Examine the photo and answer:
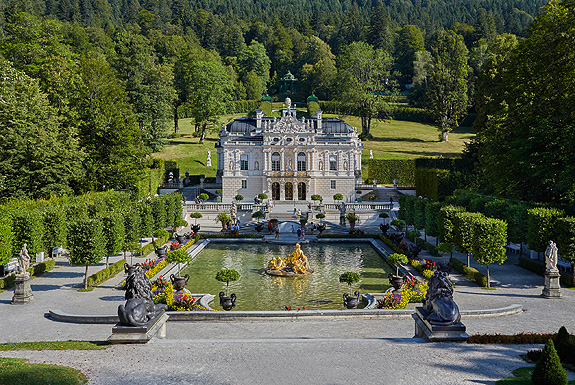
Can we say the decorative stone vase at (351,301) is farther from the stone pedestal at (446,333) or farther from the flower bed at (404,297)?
the stone pedestal at (446,333)

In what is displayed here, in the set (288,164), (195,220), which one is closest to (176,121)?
(288,164)

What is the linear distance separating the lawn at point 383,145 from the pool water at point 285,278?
39402mm

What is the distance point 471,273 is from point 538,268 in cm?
413

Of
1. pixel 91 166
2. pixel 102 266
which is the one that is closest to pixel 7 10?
pixel 91 166

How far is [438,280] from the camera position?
15.9m

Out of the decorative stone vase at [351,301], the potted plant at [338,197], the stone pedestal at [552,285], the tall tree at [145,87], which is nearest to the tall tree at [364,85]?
the potted plant at [338,197]

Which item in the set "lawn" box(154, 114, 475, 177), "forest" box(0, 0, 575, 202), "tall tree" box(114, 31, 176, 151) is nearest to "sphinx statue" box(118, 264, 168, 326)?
"forest" box(0, 0, 575, 202)

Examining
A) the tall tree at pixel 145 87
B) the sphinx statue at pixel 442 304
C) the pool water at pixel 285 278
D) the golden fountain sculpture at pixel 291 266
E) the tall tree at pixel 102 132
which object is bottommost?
the pool water at pixel 285 278

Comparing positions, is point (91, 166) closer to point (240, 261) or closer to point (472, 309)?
point (240, 261)

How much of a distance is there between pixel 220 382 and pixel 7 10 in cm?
10441

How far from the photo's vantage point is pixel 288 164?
2665 inches

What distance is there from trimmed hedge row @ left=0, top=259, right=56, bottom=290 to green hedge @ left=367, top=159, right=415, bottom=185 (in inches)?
2104

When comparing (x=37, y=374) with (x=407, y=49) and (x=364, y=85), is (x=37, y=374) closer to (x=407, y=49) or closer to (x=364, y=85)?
(x=364, y=85)

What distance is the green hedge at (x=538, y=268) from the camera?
26125mm
